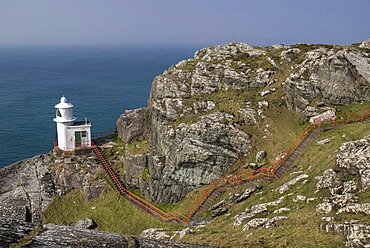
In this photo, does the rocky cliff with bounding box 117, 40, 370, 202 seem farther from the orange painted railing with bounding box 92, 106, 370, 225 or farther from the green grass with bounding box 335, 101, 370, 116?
the orange painted railing with bounding box 92, 106, 370, 225

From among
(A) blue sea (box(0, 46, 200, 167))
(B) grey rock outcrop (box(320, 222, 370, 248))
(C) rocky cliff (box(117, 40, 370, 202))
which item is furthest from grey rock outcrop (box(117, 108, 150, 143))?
(B) grey rock outcrop (box(320, 222, 370, 248))

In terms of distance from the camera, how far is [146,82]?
184625mm

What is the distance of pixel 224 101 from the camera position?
50281 mm

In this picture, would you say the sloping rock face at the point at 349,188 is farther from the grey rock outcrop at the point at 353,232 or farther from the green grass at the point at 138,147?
the green grass at the point at 138,147

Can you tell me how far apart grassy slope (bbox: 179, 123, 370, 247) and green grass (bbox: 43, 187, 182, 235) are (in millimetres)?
12001

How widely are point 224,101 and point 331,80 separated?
521 inches

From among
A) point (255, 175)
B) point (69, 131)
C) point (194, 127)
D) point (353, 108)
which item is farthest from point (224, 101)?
point (69, 131)

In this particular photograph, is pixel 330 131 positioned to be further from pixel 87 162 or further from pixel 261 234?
pixel 87 162

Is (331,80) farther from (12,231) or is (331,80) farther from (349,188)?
(12,231)


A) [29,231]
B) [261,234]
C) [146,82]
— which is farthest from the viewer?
[146,82]

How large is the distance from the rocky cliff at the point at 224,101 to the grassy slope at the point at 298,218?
23.2 ft

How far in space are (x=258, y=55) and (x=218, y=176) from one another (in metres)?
22.2

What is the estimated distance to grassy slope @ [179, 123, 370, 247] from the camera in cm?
2047

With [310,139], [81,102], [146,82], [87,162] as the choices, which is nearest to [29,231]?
[310,139]
